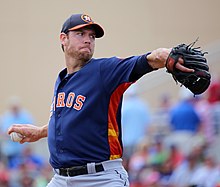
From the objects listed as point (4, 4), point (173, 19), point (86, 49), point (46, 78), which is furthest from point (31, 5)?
point (86, 49)

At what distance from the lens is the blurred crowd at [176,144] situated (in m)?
10.3

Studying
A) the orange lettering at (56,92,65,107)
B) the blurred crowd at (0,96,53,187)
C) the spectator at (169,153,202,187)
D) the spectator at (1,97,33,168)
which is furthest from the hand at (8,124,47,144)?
the spectator at (1,97,33,168)

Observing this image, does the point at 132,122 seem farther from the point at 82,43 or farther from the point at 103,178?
the point at 103,178

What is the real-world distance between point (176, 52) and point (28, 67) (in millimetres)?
16101

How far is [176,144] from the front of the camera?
36.7 ft

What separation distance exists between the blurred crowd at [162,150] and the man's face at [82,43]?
4.47 meters

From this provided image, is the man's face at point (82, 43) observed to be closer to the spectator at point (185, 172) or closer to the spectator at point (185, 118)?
the spectator at point (185, 172)

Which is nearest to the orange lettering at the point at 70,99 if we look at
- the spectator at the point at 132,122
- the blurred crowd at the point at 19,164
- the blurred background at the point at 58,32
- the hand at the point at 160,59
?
the hand at the point at 160,59

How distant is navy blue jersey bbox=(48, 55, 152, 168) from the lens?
5449mm

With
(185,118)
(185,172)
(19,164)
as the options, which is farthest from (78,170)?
(19,164)

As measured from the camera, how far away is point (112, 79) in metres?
5.37

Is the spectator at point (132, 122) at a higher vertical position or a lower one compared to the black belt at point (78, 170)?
lower

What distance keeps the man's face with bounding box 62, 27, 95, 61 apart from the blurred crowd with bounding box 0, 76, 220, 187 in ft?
14.7

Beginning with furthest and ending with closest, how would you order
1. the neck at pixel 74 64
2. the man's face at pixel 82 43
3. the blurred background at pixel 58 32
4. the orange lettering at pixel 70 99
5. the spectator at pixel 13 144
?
the blurred background at pixel 58 32
the spectator at pixel 13 144
the neck at pixel 74 64
the man's face at pixel 82 43
the orange lettering at pixel 70 99
